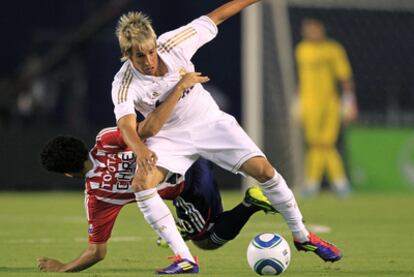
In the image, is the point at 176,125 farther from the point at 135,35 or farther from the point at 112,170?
the point at 135,35

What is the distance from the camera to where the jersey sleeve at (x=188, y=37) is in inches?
309

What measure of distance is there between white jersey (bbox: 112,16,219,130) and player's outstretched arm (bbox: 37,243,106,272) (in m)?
0.92

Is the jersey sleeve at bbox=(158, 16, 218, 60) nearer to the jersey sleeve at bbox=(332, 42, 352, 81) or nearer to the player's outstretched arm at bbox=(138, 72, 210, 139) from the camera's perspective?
the player's outstretched arm at bbox=(138, 72, 210, 139)

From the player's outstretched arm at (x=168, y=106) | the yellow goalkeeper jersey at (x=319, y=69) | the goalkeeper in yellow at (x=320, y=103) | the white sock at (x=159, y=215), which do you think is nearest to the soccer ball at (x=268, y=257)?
the white sock at (x=159, y=215)

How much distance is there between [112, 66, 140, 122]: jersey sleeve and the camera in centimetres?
738

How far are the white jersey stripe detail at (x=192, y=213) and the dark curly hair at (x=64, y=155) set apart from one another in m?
1.15

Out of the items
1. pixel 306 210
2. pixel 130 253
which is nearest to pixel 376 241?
pixel 130 253

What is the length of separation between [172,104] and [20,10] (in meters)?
16.2

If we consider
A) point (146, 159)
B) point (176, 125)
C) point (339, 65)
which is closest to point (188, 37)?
point (176, 125)

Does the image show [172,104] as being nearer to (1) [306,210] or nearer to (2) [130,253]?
(2) [130,253]

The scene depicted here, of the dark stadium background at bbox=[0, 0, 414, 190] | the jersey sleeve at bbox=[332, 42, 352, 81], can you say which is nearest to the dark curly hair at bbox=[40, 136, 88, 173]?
the jersey sleeve at bbox=[332, 42, 352, 81]

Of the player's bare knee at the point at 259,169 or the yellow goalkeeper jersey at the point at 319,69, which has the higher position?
the player's bare knee at the point at 259,169

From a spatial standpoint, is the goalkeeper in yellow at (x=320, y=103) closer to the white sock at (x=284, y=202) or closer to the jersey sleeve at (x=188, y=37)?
the jersey sleeve at (x=188, y=37)

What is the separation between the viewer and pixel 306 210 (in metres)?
14.3
